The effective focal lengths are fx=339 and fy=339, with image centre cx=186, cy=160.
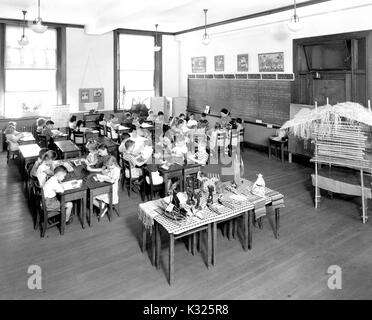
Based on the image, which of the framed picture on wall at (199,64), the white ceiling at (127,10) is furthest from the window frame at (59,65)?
the framed picture on wall at (199,64)

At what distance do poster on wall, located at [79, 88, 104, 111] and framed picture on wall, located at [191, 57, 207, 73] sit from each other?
3808 millimetres

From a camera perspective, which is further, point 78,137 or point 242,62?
point 242,62

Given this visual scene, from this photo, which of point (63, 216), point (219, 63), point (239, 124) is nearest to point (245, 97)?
point (239, 124)

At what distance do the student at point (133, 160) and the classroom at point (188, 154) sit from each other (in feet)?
0.11

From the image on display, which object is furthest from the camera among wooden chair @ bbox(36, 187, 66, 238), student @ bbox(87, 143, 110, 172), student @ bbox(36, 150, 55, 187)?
student @ bbox(87, 143, 110, 172)

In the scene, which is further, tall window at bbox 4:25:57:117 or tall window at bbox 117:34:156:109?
tall window at bbox 117:34:156:109

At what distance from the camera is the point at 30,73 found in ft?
38.0

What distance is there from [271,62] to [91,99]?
6506mm

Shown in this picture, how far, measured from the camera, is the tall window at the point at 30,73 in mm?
11109

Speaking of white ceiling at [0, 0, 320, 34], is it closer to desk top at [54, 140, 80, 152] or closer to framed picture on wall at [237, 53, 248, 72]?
framed picture on wall at [237, 53, 248, 72]

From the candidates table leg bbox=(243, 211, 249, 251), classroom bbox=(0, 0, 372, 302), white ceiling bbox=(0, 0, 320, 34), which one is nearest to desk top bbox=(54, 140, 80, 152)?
classroom bbox=(0, 0, 372, 302)

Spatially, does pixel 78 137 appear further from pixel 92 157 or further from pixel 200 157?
pixel 200 157

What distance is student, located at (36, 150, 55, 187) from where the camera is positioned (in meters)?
5.57

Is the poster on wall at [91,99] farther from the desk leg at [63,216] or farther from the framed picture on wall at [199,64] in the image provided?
the desk leg at [63,216]
